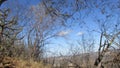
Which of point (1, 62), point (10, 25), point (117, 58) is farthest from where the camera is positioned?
point (10, 25)

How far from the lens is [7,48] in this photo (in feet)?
62.6

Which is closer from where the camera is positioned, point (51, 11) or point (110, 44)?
point (51, 11)

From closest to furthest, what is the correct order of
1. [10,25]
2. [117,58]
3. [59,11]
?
[59,11] → [117,58] → [10,25]

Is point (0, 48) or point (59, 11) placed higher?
point (59, 11)

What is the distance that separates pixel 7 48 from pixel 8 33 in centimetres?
128

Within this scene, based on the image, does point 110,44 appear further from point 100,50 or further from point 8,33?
point 8,33

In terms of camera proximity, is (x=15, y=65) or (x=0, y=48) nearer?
(x=15, y=65)

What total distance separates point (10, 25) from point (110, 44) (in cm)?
803

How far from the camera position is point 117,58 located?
16.8 metres

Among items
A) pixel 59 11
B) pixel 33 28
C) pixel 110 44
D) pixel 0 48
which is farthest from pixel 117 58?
pixel 33 28

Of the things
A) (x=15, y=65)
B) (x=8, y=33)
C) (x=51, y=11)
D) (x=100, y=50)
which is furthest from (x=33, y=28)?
(x=51, y=11)

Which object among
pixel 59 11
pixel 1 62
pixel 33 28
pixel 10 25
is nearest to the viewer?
pixel 59 11

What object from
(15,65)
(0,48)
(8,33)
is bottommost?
(15,65)

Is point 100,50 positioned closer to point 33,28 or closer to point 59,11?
point 59,11
